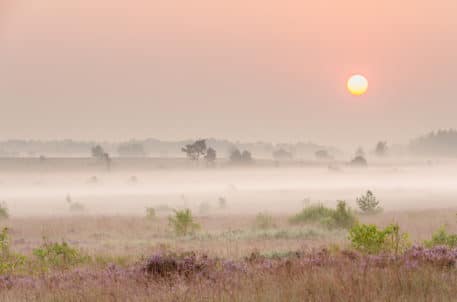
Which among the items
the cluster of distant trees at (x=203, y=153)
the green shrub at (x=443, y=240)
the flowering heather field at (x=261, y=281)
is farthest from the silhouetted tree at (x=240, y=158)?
the flowering heather field at (x=261, y=281)

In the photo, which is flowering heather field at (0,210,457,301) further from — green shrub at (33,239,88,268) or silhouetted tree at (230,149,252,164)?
silhouetted tree at (230,149,252,164)

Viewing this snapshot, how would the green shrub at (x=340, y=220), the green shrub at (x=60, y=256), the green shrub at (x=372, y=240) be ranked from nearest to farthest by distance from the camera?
the green shrub at (x=372, y=240) → the green shrub at (x=60, y=256) → the green shrub at (x=340, y=220)

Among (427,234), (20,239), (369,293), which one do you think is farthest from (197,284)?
(20,239)

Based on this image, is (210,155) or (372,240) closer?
(372,240)

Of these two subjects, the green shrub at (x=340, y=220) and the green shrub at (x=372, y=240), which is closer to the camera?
the green shrub at (x=372, y=240)

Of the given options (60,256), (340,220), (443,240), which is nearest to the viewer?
(60,256)

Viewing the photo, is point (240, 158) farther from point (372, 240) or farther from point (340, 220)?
point (372, 240)

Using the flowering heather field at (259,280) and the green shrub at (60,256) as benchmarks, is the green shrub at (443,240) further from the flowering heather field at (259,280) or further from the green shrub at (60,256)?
the green shrub at (60,256)

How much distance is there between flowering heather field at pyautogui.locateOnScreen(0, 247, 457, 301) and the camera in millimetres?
7801

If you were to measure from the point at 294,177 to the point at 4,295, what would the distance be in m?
144

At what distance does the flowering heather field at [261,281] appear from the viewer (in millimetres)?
7801

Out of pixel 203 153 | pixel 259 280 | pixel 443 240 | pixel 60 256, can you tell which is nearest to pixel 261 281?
pixel 259 280

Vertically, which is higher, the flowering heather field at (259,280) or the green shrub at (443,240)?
the flowering heather field at (259,280)

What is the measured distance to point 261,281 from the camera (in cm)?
888
